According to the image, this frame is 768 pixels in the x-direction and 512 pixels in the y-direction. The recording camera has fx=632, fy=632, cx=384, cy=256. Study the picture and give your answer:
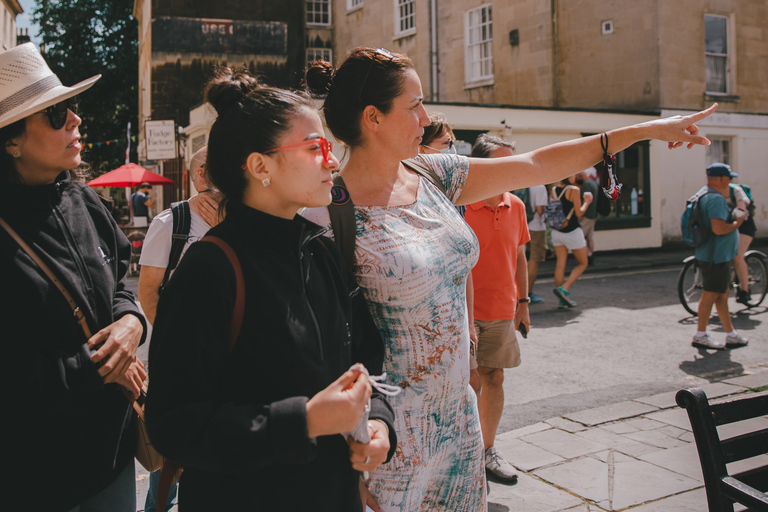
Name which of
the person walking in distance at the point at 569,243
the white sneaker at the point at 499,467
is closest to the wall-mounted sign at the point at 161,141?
the person walking in distance at the point at 569,243

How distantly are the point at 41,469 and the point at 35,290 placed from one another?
0.48 m

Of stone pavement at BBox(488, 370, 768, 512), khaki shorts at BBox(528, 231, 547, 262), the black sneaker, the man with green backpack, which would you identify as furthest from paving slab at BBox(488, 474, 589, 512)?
khaki shorts at BBox(528, 231, 547, 262)

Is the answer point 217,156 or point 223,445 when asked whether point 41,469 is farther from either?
point 217,156

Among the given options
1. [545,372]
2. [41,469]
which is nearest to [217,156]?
[41,469]

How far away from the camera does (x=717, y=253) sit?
6438mm

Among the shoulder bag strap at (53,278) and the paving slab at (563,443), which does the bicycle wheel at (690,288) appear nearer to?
the paving slab at (563,443)

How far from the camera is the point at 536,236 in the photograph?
10.4 metres

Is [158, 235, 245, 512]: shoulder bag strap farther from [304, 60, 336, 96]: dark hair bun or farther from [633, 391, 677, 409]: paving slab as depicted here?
[633, 391, 677, 409]: paving slab

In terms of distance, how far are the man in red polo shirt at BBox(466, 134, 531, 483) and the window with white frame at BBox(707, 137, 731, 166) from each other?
16198 millimetres

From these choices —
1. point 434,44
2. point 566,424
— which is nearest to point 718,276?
point 566,424

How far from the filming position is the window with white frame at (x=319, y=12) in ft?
81.7

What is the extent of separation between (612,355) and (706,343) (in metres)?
1.00

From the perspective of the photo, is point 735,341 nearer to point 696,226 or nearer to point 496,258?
point 696,226

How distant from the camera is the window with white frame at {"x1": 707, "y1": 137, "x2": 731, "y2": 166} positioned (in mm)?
17781
